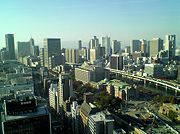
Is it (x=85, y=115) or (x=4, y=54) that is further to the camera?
(x=4, y=54)

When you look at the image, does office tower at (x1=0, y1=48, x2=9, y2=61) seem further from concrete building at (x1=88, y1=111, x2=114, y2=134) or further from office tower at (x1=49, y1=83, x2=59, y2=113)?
concrete building at (x1=88, y1=111, x2=114, y2=134)

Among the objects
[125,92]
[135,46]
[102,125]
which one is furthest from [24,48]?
[102,125]

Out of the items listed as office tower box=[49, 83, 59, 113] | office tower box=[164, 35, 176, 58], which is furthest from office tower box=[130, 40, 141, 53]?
office tower box=[49, 83, 59, 113]

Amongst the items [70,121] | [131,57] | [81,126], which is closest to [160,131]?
[81,126]

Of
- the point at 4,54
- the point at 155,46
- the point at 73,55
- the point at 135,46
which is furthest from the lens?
the point at 135,46

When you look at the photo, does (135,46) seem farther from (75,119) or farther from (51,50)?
(75,119)

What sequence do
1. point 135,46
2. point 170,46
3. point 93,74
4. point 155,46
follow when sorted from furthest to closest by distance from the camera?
point 135,46 < point 155,46 < point 170,46 < point 93,74
